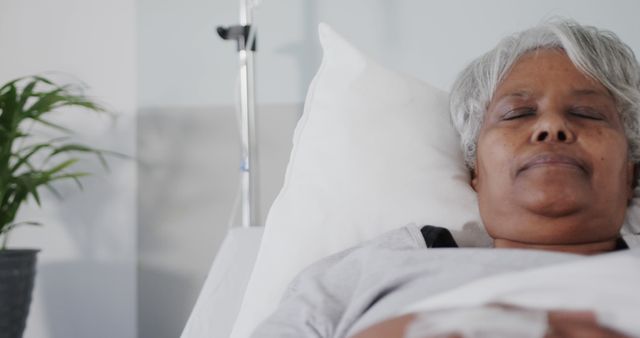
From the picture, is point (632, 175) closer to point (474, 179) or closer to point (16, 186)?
point (474, 179)

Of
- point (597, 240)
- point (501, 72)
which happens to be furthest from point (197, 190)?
point (597, 240)

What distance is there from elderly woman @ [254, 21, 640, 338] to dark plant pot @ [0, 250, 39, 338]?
1038mm

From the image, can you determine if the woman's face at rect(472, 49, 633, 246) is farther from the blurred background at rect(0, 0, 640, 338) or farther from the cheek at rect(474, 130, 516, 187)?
the blurred background at rect(0, 0, 640, 338)

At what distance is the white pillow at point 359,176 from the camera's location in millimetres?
1081

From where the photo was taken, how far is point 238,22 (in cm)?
202

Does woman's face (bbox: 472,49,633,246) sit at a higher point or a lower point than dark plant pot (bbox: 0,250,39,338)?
higher

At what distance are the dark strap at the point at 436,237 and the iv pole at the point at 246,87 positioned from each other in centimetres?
88

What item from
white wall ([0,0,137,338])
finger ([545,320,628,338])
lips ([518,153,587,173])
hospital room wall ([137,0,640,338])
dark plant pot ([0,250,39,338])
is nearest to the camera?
finger ([545,320,628,338])

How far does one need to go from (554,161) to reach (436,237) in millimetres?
189

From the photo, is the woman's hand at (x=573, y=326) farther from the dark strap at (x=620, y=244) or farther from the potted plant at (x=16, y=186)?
the potted plant at (x=16, y=186)

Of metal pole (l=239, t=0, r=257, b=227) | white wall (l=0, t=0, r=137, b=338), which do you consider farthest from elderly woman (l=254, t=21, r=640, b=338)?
white wall (l=0, t=0, r=137, b=338)

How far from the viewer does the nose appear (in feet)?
3.09

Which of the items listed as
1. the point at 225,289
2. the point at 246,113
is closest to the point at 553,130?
the point at 225,289

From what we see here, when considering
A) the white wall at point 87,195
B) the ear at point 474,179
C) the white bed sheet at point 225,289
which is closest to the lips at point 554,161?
the ear at point 474,179
